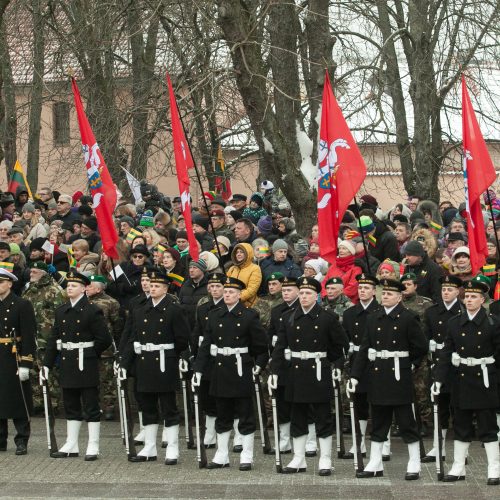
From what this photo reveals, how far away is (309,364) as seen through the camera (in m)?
13.5

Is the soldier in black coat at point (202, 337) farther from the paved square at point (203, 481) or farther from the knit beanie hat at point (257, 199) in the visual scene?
the knit beanie hat at point (257, 199)

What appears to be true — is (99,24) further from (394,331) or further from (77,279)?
(394,331)

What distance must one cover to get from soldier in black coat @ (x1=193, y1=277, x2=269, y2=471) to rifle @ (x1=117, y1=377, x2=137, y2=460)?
2.73 feet

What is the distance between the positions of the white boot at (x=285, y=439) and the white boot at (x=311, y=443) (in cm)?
19

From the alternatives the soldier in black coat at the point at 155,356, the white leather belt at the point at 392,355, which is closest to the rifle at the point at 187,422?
the soldier in black coat at the point at 155,356

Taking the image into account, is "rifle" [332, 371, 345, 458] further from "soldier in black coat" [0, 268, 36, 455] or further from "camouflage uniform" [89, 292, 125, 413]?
"soldier in black coat" [0, 268, 36, 455]

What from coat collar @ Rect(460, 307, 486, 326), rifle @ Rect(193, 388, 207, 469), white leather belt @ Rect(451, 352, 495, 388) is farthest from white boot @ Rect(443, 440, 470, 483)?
rifle @ Rect(193, 388, 207, 469)

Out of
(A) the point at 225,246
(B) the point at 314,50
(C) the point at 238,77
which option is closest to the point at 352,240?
(A) the point at 225,246

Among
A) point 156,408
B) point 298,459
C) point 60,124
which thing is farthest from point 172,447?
point 60,124

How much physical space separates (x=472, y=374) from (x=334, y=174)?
2.59 metres

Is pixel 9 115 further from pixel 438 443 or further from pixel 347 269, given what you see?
pixel 438 443

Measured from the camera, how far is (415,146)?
25359mm

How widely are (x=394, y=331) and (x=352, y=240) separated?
10.7ft

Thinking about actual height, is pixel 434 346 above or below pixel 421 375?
above
